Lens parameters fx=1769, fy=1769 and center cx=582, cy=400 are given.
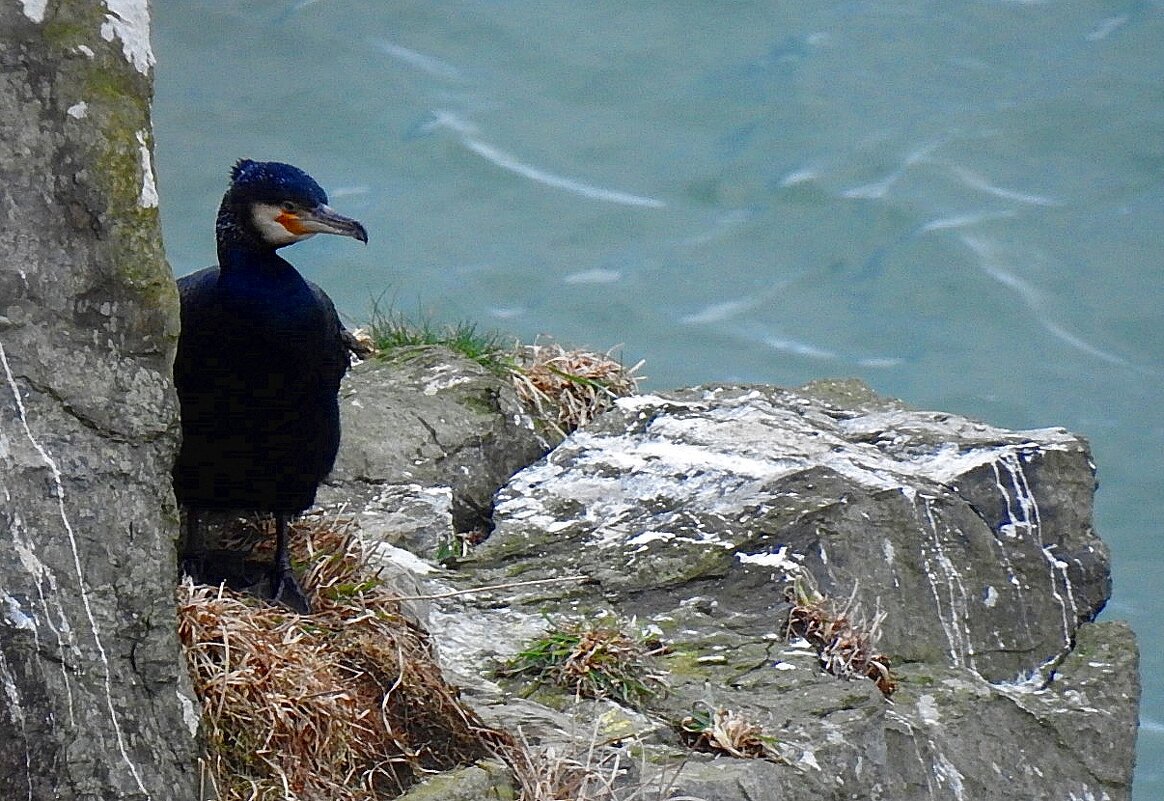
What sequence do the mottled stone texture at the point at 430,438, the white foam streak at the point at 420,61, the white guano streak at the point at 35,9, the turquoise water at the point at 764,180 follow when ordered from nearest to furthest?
the white guano streak at the point at 35,9 → the mottled stone texture at the point at 430,438 → the turquoise water at the point at 764,180 → the white foam streak at the point at 420,61

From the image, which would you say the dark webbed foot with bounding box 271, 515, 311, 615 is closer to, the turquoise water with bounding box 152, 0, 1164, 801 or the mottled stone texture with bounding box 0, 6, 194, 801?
the mottled stone texture with bounding box 0, 6, 194, 801

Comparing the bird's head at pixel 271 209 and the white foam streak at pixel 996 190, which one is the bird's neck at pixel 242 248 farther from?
the white foam streak at pixel 996 190

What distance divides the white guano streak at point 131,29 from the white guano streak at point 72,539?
0.50 meters

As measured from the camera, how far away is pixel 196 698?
2941 mm

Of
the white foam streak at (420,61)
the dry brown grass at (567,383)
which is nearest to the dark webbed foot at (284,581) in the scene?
the dry brown grass at (567,383)

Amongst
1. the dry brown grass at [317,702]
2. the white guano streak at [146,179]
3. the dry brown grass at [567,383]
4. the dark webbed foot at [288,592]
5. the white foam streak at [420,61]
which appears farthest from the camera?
the white foam streak at [420,61]

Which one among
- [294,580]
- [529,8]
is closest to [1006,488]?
[294,580]

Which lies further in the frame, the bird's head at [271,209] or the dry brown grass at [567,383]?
the dry brown grass at [567,383]

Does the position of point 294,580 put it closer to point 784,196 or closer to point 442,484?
point 442,484

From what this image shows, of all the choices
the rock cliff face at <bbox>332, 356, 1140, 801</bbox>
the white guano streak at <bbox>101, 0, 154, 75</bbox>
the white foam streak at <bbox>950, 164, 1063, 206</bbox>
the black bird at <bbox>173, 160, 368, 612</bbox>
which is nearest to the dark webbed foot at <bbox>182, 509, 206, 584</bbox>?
the black bird at <bbox>173, 160, 368, 612</bbox>

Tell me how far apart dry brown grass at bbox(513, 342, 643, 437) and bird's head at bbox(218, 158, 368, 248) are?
1574 millimetres

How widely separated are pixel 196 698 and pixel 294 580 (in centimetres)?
83

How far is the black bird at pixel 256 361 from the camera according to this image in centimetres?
381

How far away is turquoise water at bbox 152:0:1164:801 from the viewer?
10648 mm
